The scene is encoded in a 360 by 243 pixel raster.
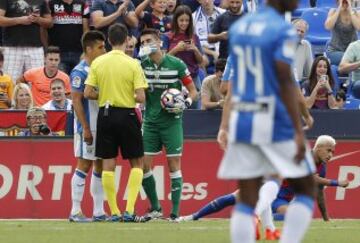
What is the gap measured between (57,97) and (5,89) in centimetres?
95

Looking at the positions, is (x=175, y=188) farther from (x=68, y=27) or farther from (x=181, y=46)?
(x=68, y=27)

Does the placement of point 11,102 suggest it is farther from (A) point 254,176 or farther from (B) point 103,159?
(A) point 254,176

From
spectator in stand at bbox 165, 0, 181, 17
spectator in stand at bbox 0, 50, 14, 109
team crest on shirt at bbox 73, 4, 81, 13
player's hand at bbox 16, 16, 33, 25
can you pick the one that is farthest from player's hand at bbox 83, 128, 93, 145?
spectator in stand at bbox 165, 0, 181, 17

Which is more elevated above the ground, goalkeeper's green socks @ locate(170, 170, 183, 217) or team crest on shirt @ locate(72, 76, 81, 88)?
team crest on shirt @ locate(72, 76, 81, 88)

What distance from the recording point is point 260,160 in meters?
8.39

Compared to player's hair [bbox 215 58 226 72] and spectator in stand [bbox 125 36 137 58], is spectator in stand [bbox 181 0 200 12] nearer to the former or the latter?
spectator in stand [bbox 125 36 137 58]

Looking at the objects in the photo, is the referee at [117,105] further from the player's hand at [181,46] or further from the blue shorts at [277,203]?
the player's hand at [181,46]

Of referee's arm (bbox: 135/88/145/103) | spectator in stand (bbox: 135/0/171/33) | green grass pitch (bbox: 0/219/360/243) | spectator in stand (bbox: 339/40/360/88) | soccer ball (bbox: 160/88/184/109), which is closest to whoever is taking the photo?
green grass pitch (bbox: 0/219/360/243)

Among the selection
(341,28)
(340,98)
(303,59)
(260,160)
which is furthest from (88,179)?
(260,160)

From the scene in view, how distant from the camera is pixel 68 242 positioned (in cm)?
1113

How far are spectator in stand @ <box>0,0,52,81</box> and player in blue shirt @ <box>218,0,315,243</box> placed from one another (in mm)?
10603

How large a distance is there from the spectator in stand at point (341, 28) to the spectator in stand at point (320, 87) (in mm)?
1887

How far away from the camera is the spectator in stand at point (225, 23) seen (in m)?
18.7

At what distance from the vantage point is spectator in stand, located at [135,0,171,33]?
19.4 m
